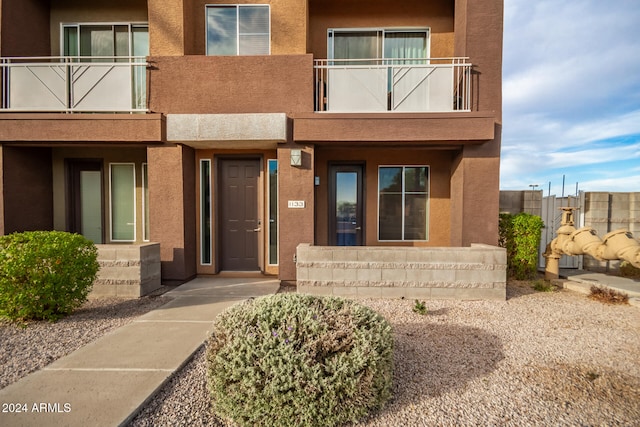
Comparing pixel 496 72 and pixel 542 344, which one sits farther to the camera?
pixel 496 72

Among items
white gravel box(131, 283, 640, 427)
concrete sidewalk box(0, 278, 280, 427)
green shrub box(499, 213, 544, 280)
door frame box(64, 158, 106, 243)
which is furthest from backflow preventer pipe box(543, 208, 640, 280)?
door frame box(64, 158, 106, 243)

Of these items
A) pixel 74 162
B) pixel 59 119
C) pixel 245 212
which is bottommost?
pixel 245 212

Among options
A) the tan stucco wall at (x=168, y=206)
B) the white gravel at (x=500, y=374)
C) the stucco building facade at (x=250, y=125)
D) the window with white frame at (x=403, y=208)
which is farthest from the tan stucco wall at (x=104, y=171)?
the window with white frame at (x=403, y=208)

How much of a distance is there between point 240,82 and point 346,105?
2.33m

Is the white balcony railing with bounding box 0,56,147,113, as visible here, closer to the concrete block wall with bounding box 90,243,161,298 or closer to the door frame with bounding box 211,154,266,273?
the door frame with bounding box 211,154,266,273

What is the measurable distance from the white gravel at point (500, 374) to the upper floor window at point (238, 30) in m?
6.54

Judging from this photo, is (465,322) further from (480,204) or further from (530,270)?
(530,270)

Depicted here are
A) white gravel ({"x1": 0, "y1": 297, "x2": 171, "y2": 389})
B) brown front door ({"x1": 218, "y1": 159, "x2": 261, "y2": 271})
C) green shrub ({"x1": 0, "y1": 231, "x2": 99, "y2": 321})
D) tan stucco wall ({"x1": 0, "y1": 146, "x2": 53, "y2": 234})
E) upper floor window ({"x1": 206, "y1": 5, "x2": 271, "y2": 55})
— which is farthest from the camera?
brown front door ({"x1": 218, "y1": 159, "x2": 261, "y2": 271})

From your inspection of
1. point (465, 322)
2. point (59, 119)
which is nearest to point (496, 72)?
point (465, 322)

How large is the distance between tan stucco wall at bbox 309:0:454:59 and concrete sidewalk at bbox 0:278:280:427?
694 centimetres

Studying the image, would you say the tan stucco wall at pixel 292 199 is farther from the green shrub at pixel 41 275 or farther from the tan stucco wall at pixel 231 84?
the green shrub at pixel 41 275

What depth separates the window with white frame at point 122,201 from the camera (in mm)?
7723

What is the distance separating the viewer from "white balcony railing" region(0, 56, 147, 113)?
6.42 meters

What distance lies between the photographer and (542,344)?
12.4 feet
